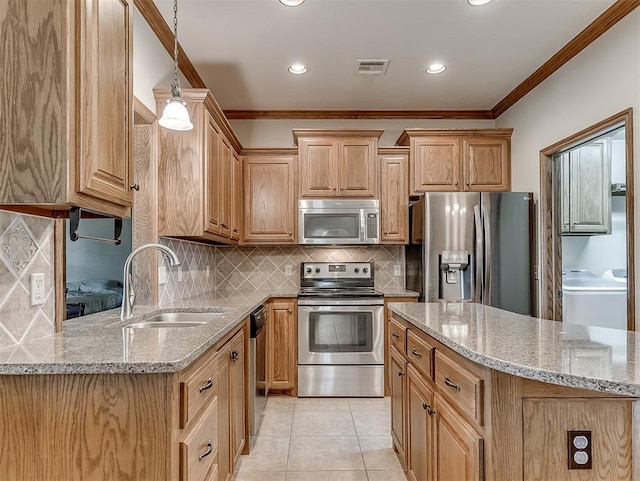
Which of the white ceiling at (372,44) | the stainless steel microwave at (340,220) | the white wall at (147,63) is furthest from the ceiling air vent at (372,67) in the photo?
the white wall at (147,63)

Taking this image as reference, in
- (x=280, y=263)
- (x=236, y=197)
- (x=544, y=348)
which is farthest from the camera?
(x=280, y=263)

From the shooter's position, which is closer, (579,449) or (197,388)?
(579,449)

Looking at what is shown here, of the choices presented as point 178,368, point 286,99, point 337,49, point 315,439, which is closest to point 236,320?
point 178,368

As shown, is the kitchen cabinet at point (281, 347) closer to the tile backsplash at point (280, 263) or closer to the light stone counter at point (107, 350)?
the tile backsplash at point (280, 263)

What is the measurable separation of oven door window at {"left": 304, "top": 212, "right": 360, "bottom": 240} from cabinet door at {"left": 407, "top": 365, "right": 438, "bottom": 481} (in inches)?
78.3

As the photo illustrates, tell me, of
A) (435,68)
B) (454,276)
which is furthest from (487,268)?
(435,68)

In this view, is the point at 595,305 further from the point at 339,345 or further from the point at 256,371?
the point at 256,371

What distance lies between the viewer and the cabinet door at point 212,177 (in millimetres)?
2811

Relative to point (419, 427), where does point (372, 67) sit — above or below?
above

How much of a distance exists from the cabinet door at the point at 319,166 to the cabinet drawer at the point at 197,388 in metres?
2.48

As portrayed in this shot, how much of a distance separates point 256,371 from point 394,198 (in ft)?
6.84

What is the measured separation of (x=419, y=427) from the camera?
6.47 feet

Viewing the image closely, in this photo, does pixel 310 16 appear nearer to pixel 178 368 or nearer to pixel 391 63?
pixel 391 63

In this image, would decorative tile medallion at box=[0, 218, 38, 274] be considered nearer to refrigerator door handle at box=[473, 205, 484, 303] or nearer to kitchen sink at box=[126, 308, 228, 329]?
kitchen sink at box=[126, 308, 228, 329]
